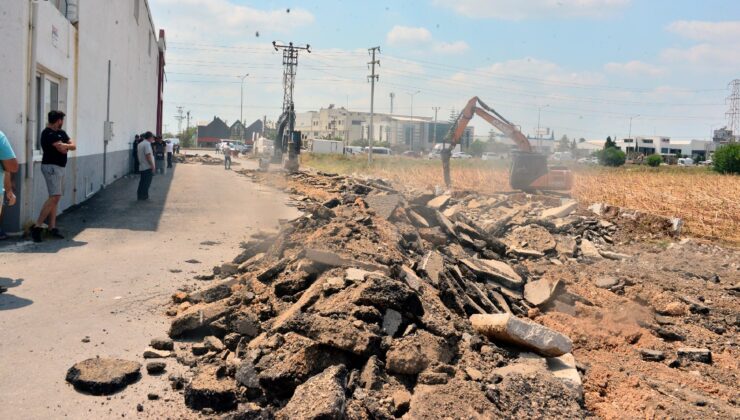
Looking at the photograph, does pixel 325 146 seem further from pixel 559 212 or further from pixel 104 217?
pixel 104 217

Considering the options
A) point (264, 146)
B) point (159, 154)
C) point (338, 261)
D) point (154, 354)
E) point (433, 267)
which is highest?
point (264, 146)

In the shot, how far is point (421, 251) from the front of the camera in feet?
28.8

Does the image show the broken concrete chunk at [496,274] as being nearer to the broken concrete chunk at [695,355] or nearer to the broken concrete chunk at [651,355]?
the broken concrete chunk at [651,355]

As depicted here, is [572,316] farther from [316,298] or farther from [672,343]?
[316,298]

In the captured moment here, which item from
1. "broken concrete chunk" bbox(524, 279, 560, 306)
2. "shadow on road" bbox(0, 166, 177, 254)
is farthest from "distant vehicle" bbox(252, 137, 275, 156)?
"broken concrete chunk" bbox(524, 279, 560, 306)

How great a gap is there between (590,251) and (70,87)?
470 inches

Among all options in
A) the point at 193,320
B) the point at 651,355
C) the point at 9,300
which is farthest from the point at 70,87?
the point at 651,355

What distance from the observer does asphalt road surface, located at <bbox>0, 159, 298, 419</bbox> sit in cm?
449

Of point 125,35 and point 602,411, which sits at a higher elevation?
point 125,35

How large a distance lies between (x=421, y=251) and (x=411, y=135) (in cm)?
11417

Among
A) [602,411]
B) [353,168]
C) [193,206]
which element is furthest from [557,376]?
[353,168]

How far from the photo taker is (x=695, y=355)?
23.2 feet

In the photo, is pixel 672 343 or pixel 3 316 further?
pixel 672 343

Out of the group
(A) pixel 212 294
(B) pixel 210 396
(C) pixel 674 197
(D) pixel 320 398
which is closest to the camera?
(D) pixel 320 398
